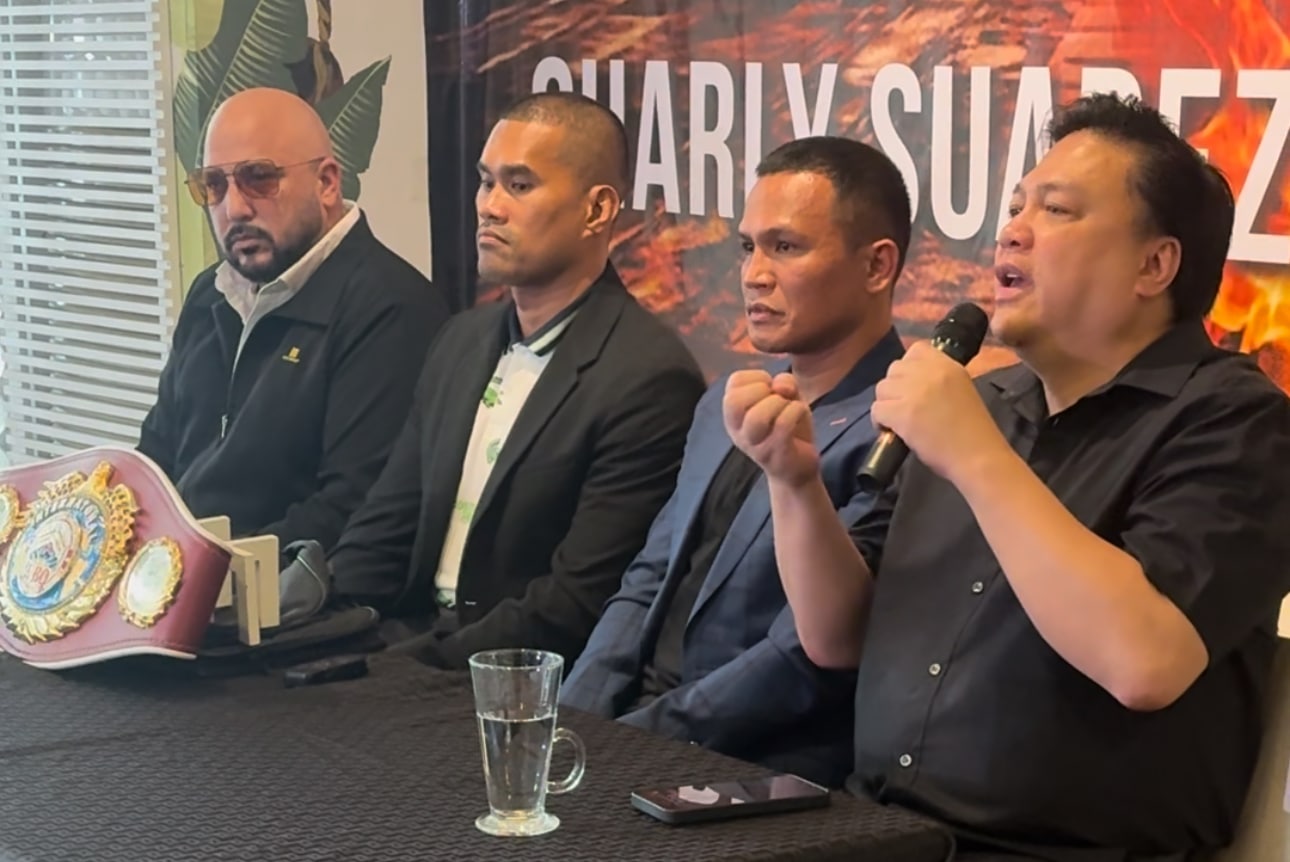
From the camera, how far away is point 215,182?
11.8 feet

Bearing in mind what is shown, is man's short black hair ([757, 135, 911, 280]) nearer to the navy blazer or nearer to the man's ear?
the navy blazer

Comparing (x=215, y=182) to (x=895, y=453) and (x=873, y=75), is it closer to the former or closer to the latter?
(x=873, y=75)

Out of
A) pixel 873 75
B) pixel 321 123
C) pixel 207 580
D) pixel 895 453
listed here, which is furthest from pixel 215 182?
pixel 895 453

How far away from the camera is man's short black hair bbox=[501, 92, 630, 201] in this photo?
9.53ft

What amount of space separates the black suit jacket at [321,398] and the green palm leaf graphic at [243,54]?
666 millimetres

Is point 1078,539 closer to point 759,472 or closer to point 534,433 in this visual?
point 759,472

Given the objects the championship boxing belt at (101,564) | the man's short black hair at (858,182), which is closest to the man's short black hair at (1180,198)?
the man's short black hair at (858,182)

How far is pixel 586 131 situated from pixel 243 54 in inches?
50.5

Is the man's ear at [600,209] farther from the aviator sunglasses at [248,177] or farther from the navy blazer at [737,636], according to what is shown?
the aviator sunglasses at [248,177]

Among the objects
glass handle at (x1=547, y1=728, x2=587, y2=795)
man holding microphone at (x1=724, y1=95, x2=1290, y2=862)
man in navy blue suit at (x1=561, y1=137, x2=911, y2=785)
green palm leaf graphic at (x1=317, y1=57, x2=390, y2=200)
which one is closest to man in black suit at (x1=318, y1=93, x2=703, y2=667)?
man in navy blue suit at (x1=561, y1=137, x2=911, y2=785)

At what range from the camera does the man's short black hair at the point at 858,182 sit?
2.37m

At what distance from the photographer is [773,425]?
1.86m

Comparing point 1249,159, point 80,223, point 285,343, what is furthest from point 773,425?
point 80,223

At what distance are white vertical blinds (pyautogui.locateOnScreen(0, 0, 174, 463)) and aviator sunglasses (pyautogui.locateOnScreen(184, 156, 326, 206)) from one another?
17.5 inches
